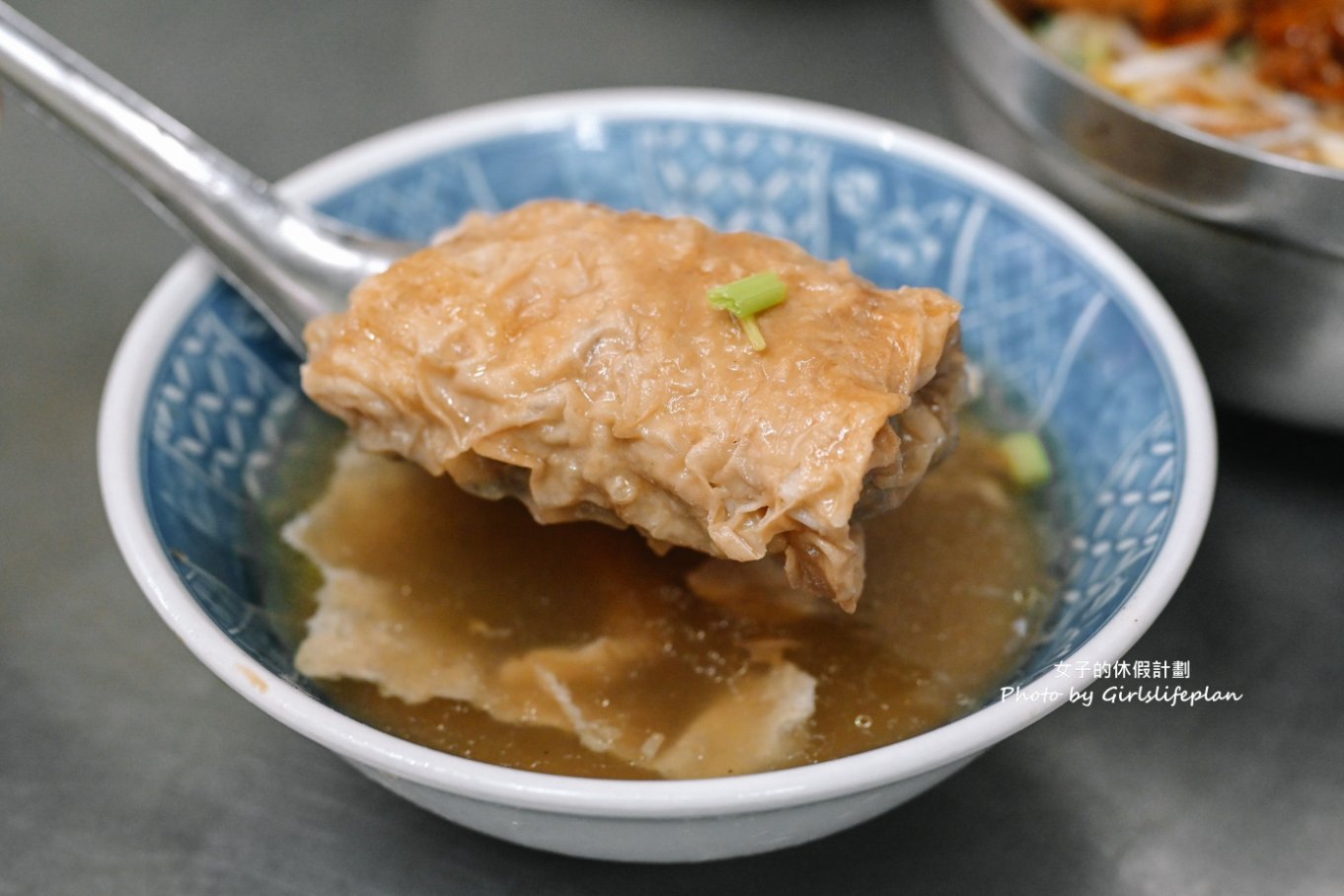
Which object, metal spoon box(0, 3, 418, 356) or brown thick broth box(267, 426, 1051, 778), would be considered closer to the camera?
brown thick broth box(267, 426, 1051, 778)

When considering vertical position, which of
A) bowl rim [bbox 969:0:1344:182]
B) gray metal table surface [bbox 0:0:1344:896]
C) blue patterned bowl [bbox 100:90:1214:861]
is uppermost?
bowl rim [bbox 969:0:1344:182]

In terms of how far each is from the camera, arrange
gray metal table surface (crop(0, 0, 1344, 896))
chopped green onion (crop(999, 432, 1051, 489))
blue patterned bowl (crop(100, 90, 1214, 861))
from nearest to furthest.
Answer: blue patterned bowl (crop(100, 90, 1214, 861)) < gray metal table surface (crop(0, 0, 1344, 896)) < chopped green onion (crop(999, 432, 1051, 489))

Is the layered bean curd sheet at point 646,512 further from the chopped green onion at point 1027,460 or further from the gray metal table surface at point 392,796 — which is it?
the gray metal table surface at point 392,796

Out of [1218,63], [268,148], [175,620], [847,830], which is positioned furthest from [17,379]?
[1218,63]

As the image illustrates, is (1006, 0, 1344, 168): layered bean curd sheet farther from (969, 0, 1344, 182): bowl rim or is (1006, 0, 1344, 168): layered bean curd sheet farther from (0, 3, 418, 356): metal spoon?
(0, 3, 418, 356): metal spoon

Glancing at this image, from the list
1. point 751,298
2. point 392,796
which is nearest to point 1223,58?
point 751,298

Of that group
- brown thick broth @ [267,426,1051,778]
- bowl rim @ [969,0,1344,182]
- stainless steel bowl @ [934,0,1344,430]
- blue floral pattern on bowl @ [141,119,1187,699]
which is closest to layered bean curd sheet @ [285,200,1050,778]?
brown thick broth @ [267,426,1051,778]

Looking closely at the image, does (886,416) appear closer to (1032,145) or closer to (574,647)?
(574,647)
